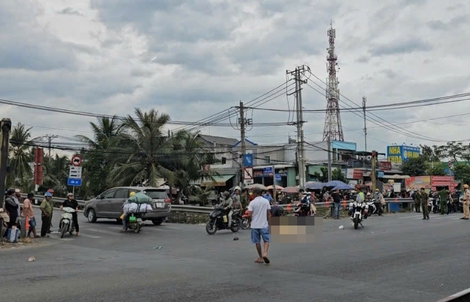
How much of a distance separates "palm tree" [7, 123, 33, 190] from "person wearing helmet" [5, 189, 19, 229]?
2972cm

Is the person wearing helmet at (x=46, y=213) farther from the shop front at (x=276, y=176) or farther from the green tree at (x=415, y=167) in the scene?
the green tree at (x=415, y=167)

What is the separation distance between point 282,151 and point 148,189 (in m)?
40.3

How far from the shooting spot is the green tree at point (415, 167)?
59.5 meters

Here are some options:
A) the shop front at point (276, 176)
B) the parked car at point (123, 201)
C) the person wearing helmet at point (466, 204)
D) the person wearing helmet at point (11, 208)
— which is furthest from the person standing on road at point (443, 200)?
the shop front at point (276, 176)

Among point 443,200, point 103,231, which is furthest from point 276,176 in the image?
point 103,231

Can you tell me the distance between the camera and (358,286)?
7977mm

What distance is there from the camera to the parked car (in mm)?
21578

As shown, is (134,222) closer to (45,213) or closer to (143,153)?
(45,213)

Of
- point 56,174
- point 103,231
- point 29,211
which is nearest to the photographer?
point 29,211

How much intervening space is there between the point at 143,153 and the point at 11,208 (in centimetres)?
1833

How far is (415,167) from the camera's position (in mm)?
59719

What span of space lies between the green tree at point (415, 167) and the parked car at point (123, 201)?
44.9m

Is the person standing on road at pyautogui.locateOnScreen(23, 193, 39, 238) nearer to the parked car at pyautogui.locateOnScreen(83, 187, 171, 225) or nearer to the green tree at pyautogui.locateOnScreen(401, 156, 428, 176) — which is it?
the parked car at pyautogui.locateOnScreen(83, 187, 171, 225)

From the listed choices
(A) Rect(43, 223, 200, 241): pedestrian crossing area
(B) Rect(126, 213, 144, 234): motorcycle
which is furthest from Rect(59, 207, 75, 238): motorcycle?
(B) Rect(126, 213, 144, 234): motorcycle
